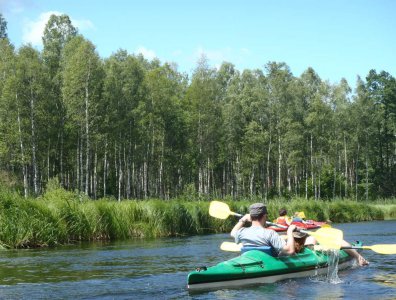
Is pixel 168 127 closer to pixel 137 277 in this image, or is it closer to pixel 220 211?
pixel 220 211

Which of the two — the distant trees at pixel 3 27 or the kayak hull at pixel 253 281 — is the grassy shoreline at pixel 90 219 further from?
the distant trees at pixel 3 27

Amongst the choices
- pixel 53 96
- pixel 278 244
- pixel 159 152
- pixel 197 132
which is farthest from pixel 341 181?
pixel 278 244

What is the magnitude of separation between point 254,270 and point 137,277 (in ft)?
8.14

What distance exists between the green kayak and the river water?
0.15m

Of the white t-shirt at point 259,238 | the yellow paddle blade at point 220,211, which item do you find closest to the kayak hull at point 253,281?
the white t-shirt at point 259,238

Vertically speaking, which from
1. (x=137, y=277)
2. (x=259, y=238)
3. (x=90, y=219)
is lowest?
(x=137, y=277)

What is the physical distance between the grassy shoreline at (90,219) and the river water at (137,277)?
0.83m

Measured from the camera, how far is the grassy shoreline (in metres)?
15.7

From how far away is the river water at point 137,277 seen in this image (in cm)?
888

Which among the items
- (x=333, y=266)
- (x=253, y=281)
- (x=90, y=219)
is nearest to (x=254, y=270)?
(x=253, y=281)

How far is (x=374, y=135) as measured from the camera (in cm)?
6359

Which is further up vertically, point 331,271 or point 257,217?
point 257,217

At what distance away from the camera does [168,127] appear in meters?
46.7

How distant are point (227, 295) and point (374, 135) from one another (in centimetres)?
5872
